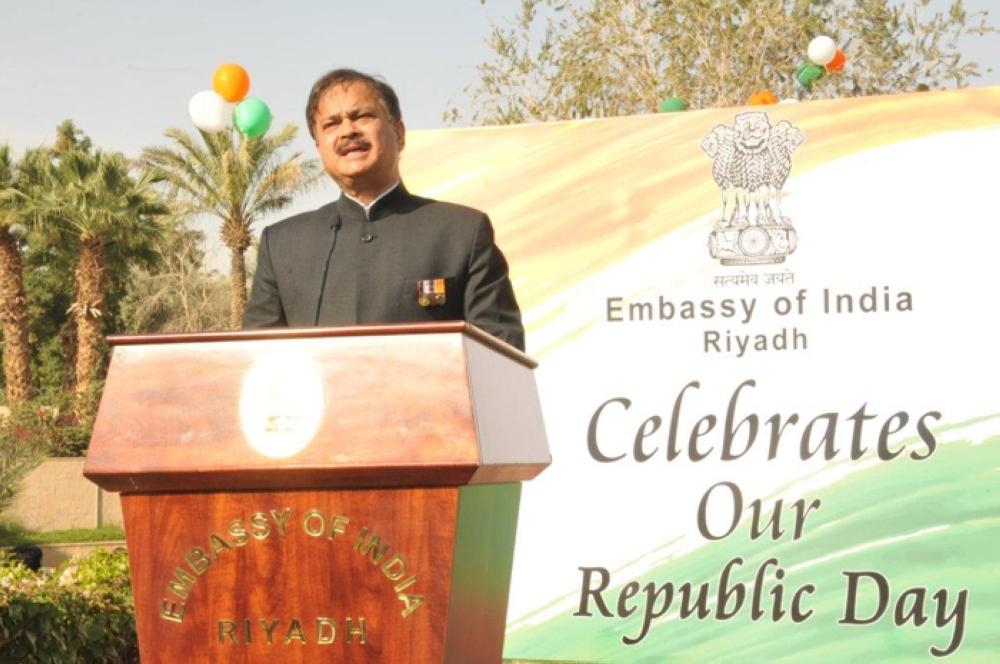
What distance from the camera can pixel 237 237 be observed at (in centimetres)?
2709

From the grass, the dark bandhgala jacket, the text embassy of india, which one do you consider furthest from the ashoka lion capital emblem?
the grass

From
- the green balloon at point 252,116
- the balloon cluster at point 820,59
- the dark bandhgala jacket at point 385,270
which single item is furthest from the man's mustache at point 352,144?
the balloon cluster at point 820,59

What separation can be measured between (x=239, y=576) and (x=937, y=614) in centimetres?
443

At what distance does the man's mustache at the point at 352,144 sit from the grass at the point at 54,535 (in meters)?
23.0

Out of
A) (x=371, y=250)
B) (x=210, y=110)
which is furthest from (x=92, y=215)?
(x=371, y=250)

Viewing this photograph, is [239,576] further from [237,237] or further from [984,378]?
[237,237]

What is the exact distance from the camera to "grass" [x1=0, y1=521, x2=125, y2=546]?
2475cm

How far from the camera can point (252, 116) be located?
773cm

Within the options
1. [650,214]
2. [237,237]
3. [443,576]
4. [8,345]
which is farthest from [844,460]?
[8,345]

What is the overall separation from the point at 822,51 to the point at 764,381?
173 inches

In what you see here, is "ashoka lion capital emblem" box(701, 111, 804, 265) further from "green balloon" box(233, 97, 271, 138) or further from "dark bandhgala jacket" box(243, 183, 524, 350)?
"dark bandhgala jacket" box(243, 183, 524, 350)

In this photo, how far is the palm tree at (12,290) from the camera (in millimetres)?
27734

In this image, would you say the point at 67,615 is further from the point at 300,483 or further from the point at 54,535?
the point at 54,535

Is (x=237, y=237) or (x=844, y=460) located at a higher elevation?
(x=237, y=237)
